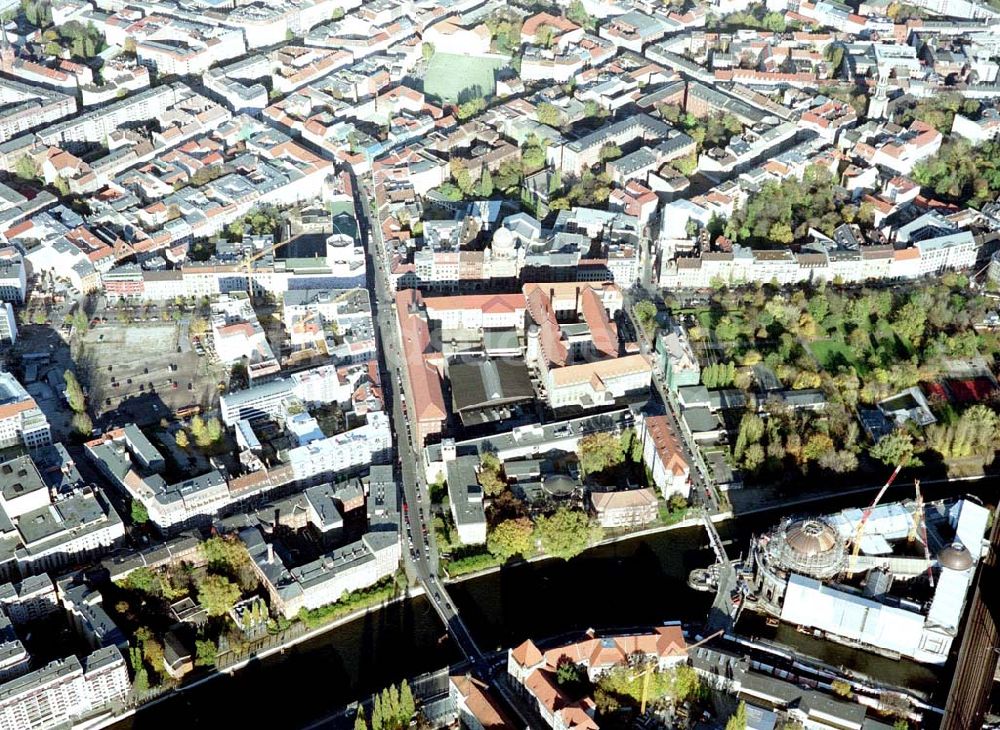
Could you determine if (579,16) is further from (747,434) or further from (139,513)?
(139,513)

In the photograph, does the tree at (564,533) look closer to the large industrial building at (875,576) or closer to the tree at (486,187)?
the large industrial building at (875,576)

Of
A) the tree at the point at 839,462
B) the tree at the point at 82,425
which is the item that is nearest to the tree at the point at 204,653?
the tree at the point at 82,425

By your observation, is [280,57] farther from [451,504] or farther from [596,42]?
[451,504]

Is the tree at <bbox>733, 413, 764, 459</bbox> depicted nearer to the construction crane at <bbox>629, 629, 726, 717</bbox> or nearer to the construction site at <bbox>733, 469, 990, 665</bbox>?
the construction site at <bbox>733, 469, 990, 665</bbox>

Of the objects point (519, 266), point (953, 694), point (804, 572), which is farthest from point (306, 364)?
point (953, 694)

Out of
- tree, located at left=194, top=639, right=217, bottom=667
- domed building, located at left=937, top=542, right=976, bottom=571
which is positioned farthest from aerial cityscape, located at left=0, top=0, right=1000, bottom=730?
domed building, located at left=937, top=542, right=976, bottom=571

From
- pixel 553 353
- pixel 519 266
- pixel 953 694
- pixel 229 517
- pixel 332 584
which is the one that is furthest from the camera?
pixel 519 266

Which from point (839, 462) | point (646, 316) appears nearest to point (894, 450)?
point (839, 462)
